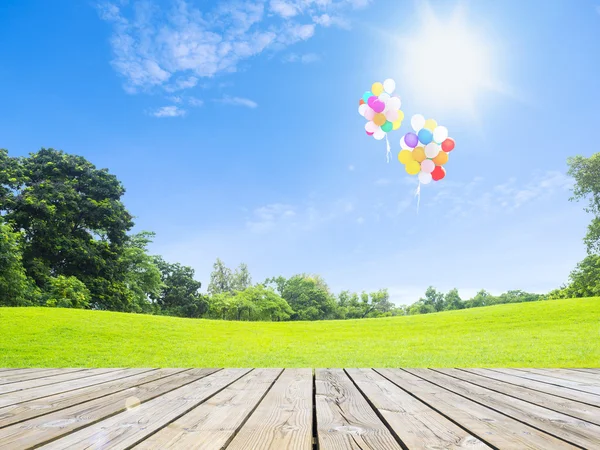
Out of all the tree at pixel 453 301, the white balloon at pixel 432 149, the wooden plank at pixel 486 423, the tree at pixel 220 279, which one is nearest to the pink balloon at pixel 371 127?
the white balloon at pixel 432 149

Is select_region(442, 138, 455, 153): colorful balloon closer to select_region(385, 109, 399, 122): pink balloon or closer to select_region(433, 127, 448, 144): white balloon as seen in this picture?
select_region(433, 127, 448, 144): white balloon

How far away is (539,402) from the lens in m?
2.13

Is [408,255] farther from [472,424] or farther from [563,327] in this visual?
[472,424]

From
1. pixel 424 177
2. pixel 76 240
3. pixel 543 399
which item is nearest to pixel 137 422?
pixel 543 399

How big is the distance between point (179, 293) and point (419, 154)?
32.4 metres

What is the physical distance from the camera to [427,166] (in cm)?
817

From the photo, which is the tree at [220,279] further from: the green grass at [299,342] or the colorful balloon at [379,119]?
the colorful balloon at [379,119]

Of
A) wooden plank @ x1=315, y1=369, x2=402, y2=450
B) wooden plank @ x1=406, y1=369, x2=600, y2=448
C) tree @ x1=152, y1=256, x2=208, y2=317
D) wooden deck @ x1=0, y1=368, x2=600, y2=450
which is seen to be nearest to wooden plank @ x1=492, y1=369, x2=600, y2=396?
wooden deck @ x1=0, y1=368, x2=600, y2=450

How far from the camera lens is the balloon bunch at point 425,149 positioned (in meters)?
7.95

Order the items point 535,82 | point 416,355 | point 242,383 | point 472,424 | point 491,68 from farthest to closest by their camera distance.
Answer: point 535,82
point 491,68
point 416,355
point 242,383
point 472,424

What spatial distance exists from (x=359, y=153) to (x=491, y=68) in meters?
17.5

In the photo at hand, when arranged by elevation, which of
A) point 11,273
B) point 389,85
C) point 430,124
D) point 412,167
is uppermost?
point 389,85

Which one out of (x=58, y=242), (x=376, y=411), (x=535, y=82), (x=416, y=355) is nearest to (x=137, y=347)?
(x=416, y=355)

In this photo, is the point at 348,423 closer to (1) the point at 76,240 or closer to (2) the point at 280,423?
(2) the point at 280,423
